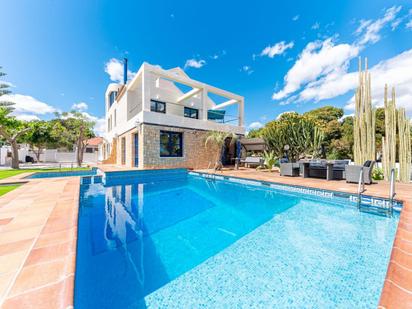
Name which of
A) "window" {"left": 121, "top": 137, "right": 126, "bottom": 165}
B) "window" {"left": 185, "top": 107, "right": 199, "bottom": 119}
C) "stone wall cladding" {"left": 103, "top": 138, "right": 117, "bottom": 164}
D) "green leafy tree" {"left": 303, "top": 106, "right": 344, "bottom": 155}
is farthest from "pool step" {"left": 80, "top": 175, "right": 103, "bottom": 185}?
"green leafy tree" {"left": 303, "top": 106, "right": 344, "bottom": 155}

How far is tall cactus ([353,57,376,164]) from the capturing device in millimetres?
9500

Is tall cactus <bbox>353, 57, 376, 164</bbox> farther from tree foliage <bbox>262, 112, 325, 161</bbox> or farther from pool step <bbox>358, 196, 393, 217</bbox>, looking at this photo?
pool step <bbox>358, 196, 393, 217</bbox>

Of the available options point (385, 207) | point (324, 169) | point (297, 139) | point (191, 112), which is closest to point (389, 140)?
point (324, 169)

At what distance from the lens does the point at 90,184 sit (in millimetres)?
10055

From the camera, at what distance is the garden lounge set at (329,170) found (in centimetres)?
776

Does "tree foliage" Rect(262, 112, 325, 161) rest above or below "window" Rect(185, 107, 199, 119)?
below

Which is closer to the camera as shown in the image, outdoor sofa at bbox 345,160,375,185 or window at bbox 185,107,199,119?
outdoor sofa at bbox 345,160,375,185

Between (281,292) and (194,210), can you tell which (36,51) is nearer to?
(194,210)

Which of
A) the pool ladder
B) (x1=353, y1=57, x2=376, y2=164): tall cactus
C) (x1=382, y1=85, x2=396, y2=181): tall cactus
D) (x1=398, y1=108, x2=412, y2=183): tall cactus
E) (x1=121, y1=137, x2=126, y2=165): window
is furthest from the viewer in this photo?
(x1=121, y1=137, x2=126, y2=165): window

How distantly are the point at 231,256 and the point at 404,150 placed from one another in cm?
1196

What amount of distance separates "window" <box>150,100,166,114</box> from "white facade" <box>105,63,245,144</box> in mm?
360

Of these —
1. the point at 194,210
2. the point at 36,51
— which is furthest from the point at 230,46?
the point at 194,210

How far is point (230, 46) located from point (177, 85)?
6.87 m

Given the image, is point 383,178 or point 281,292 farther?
point 383,178
